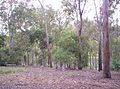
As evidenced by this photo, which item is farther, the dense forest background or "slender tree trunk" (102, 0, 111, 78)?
the dense forest background

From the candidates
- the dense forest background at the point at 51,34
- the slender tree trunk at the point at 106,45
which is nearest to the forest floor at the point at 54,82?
the slender tree trunk at the point at 106,45

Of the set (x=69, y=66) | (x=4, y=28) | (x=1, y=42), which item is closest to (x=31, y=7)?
(x=4, y=28)

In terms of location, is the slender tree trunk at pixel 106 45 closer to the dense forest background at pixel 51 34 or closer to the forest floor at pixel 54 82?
the forest floor at pixel 54 82

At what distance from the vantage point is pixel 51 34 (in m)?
45.3

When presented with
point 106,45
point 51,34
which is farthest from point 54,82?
point 51,34

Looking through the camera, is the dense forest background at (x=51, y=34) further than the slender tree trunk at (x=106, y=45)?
Yes

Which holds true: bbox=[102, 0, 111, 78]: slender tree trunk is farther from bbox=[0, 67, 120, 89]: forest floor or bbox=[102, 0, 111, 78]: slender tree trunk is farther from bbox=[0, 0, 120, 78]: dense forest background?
bbox=[0, 0, 120, 78]: dense forest background

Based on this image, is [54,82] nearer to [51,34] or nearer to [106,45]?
[106,45]

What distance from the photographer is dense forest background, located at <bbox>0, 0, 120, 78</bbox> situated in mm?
26781

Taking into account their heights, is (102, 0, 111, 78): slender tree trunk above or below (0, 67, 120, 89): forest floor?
above

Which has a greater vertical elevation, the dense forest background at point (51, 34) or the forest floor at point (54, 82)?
the dense forest background at point (51, 34)

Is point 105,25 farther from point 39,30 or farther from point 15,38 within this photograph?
point 15,38

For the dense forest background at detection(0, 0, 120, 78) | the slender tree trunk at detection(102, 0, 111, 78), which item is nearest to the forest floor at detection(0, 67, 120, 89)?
the slender tree trunk at detection(102, 0, 111, 78)

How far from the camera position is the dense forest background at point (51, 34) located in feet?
87.9
